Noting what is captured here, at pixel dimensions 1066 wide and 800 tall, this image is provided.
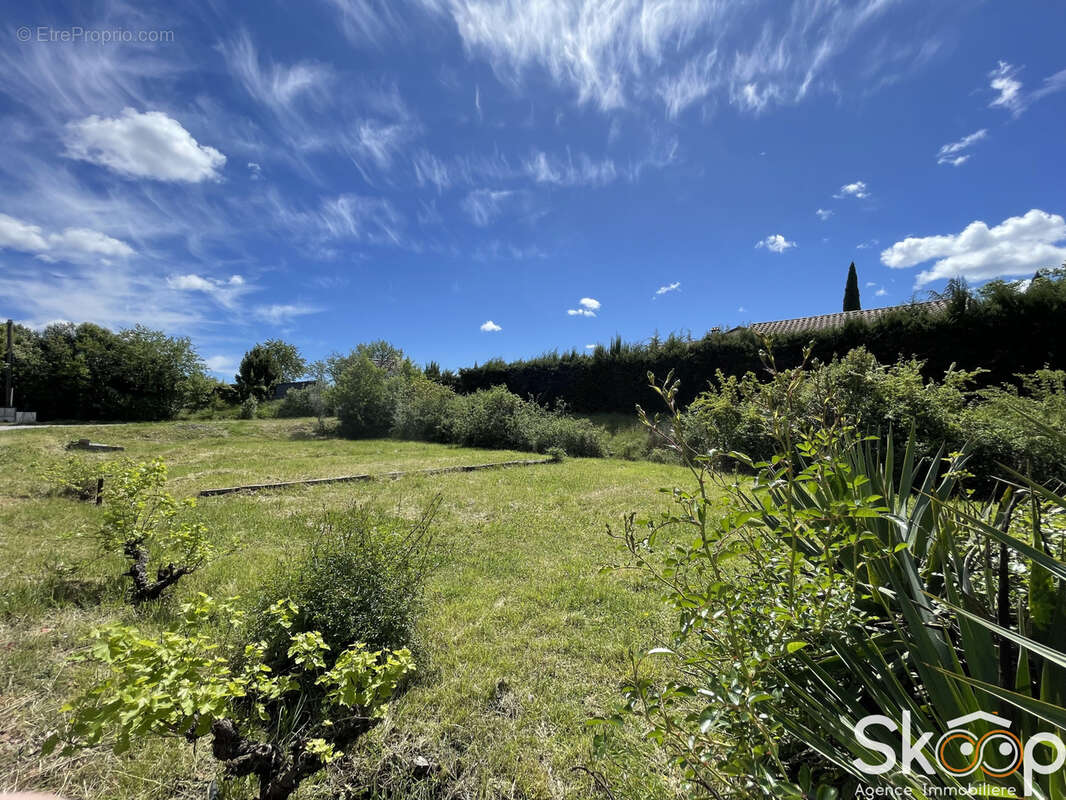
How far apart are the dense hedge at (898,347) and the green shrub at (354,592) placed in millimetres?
8324

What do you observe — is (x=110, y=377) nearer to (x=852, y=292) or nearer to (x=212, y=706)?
(x=212, y=706)

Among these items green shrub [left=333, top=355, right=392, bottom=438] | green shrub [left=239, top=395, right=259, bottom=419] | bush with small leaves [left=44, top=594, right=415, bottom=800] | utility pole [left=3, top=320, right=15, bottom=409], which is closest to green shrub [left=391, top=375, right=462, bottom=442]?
green shrub [left=333, top=355, right=392, bottom=438]

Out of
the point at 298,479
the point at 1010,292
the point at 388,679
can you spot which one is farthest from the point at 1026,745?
the point at 1010,292

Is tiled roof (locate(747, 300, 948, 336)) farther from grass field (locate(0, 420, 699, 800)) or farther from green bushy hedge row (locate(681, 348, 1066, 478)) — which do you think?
grass field (locate(0, 420, 699, 800))

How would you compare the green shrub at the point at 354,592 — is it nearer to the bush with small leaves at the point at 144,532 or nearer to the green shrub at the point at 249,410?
the bush with small leaves at the point at 144,532

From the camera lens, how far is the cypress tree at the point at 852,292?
798 inches

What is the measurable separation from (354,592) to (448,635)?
760 millimetres

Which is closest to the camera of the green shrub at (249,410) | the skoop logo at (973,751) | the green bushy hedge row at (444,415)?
the skoop logo at (973,751)

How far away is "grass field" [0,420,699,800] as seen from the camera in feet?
5.51

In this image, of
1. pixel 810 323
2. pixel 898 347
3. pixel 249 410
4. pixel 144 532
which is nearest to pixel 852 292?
pixel 810 323

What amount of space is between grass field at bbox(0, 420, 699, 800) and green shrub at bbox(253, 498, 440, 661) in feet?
1.15

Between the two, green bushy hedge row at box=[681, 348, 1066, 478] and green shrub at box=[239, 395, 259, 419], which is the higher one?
green shrub at box=[239, 395, 259, 419]

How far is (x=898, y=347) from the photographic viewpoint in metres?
11.2

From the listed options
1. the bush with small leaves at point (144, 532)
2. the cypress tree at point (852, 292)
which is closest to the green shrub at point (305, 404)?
the bush with small leaves at point (144, 532)
